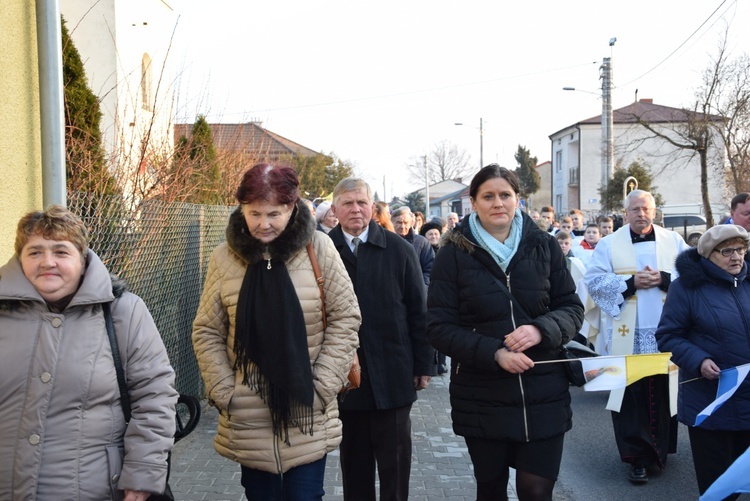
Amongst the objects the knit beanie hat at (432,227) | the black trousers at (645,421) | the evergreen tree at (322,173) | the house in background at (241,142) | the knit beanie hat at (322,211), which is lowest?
the black trousers at (645,421)

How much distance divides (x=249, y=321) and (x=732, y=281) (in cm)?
306

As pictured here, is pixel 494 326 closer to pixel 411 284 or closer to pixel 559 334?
pixel 559 334

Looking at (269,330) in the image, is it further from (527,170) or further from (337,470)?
(527,170)

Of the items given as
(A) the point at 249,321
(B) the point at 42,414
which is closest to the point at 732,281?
(A) the point at 249,321

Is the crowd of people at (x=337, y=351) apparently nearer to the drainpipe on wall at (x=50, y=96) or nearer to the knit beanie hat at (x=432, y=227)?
the drainpipe on wall at (x=50, y=96)

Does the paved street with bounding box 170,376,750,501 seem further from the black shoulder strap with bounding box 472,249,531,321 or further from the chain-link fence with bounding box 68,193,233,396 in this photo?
the black shoulder strap with bounding box 472,249,531,321

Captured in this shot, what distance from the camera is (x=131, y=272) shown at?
586 cm

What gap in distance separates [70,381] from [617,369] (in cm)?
316

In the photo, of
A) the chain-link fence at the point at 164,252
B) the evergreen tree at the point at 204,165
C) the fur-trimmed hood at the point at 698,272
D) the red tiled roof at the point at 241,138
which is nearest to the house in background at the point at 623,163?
the red tiled roof at the point at 241,138

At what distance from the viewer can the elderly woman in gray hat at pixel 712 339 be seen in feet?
15.8

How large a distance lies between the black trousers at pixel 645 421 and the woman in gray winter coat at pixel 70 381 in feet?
13.8

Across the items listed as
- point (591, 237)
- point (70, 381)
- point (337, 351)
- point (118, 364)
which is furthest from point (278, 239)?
point (591, 237)

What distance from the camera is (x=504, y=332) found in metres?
4.11

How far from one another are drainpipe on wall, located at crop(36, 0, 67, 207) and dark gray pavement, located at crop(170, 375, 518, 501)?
246 cm
